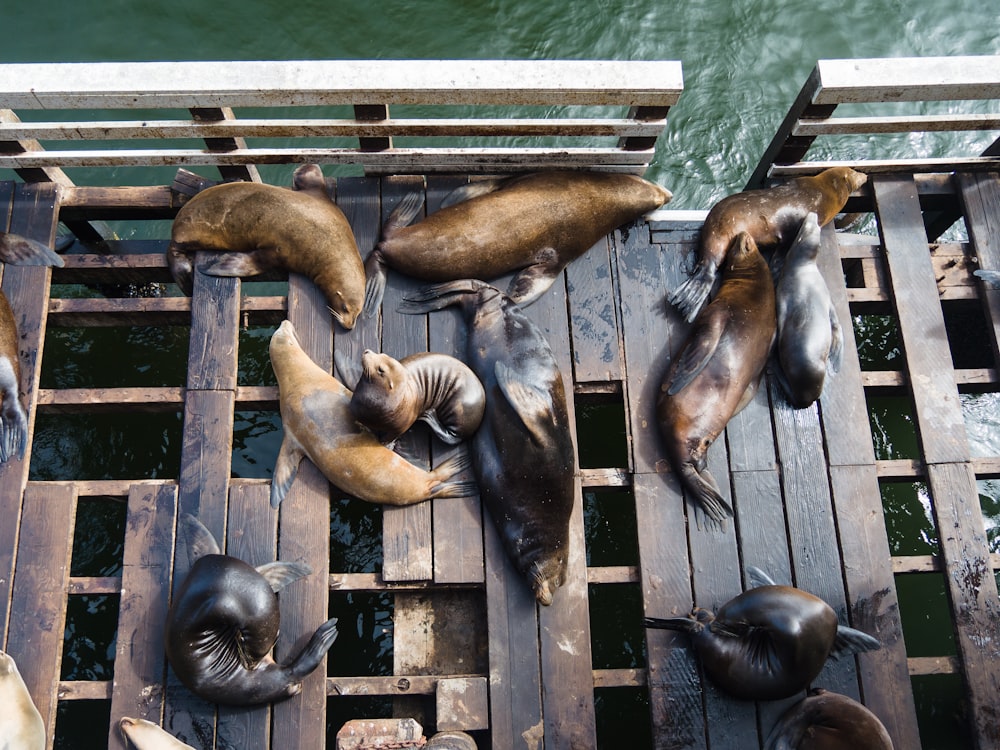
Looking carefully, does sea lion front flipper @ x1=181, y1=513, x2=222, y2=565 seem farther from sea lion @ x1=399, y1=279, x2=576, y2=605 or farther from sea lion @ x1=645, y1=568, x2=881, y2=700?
sea lion @ x1=645, y1=568, x2=881, y2=700

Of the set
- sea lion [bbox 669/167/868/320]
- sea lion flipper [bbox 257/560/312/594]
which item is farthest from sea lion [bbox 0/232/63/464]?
sea lion [bbox 669/167/868/320]

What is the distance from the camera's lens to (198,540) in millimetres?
3807

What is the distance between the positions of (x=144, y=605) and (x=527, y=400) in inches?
77.9

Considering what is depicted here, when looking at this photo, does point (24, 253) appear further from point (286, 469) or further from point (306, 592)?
point (306, 592)

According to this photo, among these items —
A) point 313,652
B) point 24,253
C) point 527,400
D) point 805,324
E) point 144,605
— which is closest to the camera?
point 313,652

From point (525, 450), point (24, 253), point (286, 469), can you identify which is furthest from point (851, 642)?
point (24, 253)

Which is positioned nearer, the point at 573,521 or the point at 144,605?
the point at 144,605

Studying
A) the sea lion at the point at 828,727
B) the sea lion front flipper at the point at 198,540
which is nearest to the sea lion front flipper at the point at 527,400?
the sea lion front flipper at the point at 198,540

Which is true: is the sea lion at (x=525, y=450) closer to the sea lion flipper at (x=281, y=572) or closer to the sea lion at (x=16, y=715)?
the sea lion flipper at (x=281, y=572)

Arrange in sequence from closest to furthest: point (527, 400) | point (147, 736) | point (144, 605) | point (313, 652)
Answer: point (147, 736) < point (313, 652) < point (144, 605) < point (527, 400)

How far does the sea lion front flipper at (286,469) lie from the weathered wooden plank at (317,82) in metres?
1.65

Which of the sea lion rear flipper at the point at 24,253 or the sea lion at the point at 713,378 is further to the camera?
the sea lion rear flipper at the point at 24,253

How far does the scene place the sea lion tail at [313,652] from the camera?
11.9 feet

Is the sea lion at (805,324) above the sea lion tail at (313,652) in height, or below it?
above
